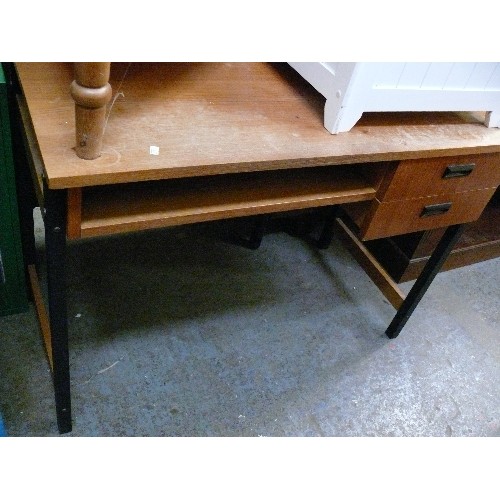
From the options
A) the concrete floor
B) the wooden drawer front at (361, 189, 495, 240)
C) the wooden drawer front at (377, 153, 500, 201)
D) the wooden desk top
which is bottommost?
the concrete floor

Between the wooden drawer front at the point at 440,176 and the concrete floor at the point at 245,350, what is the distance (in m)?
0.69

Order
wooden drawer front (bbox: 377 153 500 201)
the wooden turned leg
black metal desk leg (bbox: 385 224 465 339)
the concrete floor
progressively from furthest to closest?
black metal desk leg (bbox: 385 224 465 339), the concrete floor, wooden drawer front (bbox: 377 153 500 201), the wooden turned leg

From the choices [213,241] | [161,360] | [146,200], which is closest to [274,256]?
[213,241]

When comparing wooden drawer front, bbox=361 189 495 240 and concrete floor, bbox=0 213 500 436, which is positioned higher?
wooden drawer front, bbox=361 189 495 240

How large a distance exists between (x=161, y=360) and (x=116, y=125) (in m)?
0.84

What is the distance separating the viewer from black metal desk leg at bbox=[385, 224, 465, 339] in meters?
1.49

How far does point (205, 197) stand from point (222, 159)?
0.15 metres

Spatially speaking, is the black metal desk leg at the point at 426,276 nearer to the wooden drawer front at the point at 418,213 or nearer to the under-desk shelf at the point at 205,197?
the wooden drawer front at the point at 418,213

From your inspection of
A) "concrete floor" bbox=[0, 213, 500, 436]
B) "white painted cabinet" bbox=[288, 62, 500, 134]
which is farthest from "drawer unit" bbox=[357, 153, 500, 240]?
"concrete floor" bbox=[0, 213, 500, 436]

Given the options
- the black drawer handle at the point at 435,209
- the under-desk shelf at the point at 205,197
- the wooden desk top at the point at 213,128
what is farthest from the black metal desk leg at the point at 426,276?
the under-desk shelf at the point at 205,197

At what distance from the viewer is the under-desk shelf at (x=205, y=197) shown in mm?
882

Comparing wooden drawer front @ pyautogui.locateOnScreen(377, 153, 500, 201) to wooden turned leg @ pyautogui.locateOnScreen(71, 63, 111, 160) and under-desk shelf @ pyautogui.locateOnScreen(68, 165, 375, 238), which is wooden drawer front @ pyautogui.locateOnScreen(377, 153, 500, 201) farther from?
wooden turned leg @ pyautogui.locateOnScreen(71, 63, 111, 160)

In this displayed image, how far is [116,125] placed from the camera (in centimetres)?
86

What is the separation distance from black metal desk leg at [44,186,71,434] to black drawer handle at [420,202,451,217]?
891 millimetres
